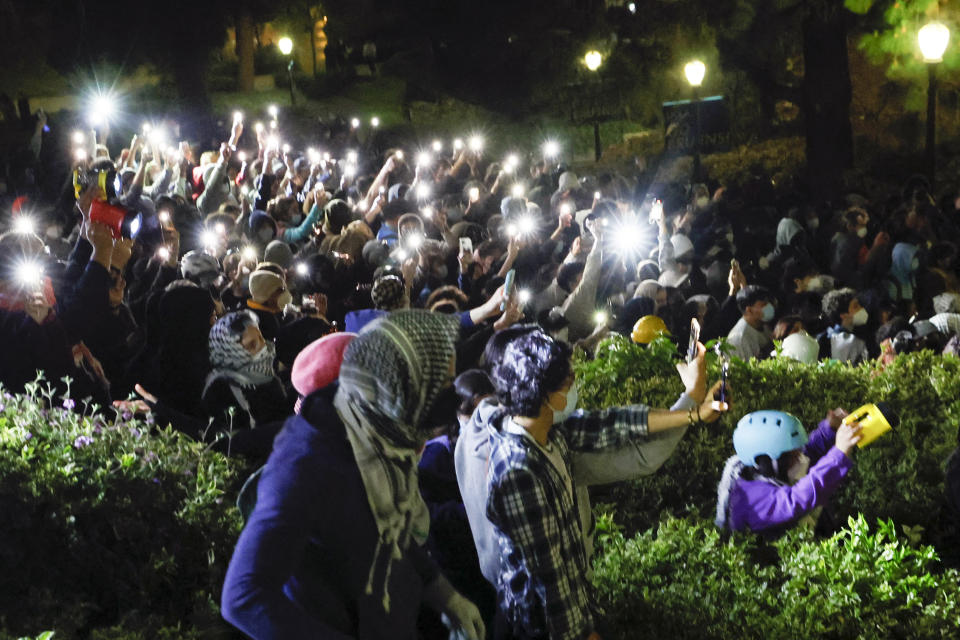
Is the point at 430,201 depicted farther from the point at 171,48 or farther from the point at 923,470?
the point at 171,48

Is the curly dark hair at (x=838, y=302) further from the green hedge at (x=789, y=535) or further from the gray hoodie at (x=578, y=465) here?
the gray hoodie at (x=578, y=465)

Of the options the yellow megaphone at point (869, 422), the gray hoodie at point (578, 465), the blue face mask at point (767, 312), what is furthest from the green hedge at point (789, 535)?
the blue face mask at point (767, 312)

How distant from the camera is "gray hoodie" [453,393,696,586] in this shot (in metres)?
3.67

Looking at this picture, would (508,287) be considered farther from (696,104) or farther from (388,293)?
(696,104)

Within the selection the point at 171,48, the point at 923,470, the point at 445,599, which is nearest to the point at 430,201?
the point at 923,470

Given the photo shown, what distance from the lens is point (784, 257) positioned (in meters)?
12.2

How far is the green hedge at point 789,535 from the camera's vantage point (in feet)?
13.5

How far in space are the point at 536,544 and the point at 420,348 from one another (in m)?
0.87

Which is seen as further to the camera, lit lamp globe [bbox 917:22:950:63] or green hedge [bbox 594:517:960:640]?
lit lamp globe [bbox 917:22:950:63]

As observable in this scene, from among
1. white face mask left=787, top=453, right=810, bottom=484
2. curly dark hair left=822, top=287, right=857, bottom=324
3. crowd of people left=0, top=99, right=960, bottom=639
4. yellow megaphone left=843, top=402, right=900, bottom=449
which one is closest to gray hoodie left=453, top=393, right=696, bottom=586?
crowd of people left=0, top=99, right=960, bottom=639

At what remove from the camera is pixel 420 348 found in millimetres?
2852

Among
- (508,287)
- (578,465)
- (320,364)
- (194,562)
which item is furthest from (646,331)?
(320,364)

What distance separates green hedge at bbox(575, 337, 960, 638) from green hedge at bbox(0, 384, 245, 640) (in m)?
1.65

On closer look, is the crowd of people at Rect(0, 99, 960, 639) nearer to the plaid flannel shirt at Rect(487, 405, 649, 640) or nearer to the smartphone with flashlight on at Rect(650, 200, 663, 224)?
the plaid flannel shirt at Rect(487, 405, 649, 640)
